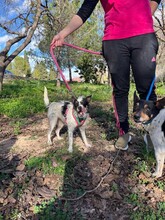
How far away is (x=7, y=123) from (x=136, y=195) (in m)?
4.06

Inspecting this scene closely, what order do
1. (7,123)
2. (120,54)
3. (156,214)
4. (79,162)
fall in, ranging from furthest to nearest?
1. (7,123)
2. (79,162)
3. (120,54)
4. (156,214)

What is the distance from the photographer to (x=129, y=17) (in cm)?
323

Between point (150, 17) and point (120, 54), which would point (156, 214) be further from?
point (150, 17)

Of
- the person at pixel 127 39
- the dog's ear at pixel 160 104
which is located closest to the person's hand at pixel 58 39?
the person at pixel 127 39

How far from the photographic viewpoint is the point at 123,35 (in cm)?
331

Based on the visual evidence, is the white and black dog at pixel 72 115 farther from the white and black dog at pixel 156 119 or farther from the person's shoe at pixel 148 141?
the white and black dog at pixel 156 119

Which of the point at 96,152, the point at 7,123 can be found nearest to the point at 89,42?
the point at 7,123

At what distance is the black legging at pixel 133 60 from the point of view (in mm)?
3299

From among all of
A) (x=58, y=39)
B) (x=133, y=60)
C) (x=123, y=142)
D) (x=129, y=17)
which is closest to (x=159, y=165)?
(x=123, y=142)

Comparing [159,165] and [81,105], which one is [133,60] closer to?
[81,105]

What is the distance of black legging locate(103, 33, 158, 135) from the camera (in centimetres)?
330

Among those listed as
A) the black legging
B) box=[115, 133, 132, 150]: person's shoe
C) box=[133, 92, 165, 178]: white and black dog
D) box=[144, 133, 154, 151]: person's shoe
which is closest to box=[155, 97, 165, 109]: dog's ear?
box=[133, 92, 165, 178]: white and black dog

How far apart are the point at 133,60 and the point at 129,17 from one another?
1.75ft

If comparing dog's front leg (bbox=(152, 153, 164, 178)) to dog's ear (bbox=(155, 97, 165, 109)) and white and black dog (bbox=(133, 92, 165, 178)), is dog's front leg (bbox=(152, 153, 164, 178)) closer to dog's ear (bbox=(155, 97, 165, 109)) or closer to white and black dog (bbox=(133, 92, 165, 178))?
white and black dog (bbox=(133, 92, 165, 178))
